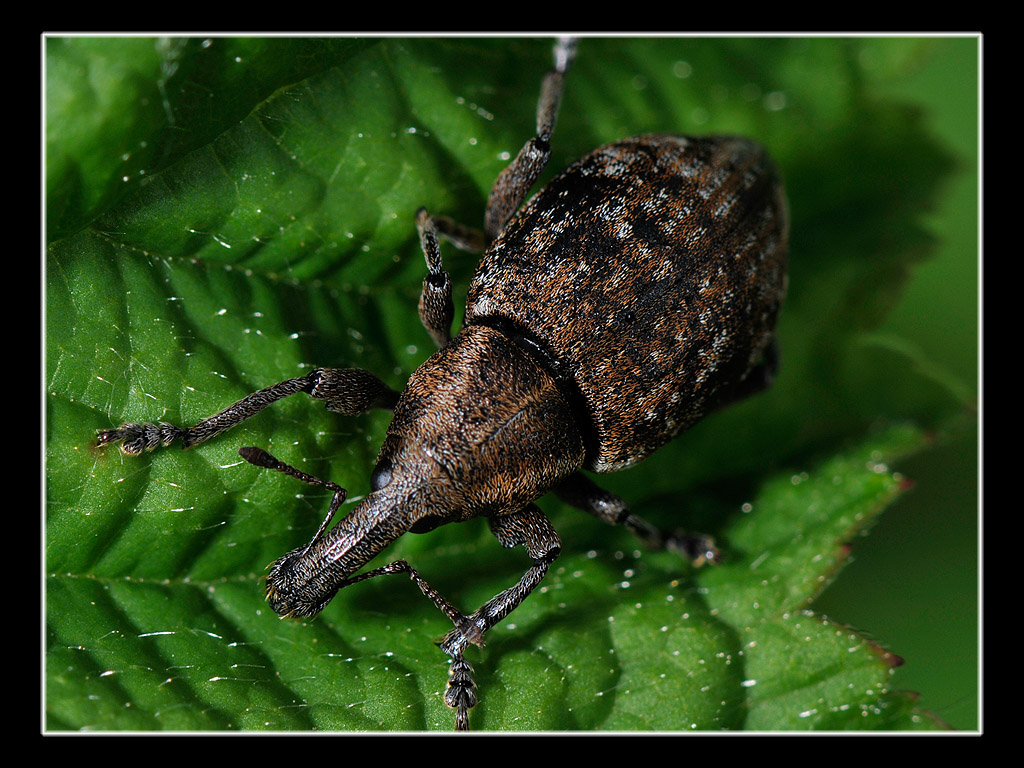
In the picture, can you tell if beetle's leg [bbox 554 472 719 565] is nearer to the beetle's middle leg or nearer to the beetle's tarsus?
the beetle's middle leg

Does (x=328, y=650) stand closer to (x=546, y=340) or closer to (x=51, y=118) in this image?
(x=546, y=340)

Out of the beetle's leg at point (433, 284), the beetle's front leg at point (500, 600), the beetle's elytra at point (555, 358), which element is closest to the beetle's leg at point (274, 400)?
the beetle's elytra at point (555, 358)

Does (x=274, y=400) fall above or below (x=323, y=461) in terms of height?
above

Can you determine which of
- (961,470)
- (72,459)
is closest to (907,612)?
(961,470)

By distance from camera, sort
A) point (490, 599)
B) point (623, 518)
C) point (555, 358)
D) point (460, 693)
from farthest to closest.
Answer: point (623, 518)
point (555, 358)
point (490, 599)
point (460, 693)

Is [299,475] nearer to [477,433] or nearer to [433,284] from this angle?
[477,433]

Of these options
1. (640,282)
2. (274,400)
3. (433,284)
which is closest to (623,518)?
(640,282)
